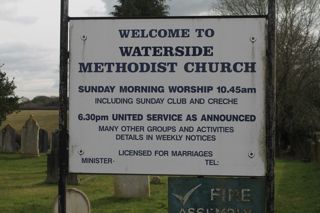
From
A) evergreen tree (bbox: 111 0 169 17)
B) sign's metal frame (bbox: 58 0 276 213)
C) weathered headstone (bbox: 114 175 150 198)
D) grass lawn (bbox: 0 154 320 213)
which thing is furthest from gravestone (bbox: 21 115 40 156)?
sign's metal frame (bbox: 58 0 276 213)

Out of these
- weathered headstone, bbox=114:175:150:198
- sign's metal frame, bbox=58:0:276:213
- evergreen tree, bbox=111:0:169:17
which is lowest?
weathered headstone, bbox=114:175:150:198

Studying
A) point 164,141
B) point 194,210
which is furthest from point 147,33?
point 194,210

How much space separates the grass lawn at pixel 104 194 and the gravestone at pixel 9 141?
8.83 meters

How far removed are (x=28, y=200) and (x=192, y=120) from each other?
7.33m

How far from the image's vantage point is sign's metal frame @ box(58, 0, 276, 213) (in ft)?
18.2

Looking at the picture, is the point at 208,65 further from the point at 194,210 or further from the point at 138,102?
the point at 194,210

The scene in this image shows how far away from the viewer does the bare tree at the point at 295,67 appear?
1535 inches

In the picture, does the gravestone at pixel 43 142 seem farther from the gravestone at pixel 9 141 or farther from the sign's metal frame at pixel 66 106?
the sign's metal frame at pixel 66 106

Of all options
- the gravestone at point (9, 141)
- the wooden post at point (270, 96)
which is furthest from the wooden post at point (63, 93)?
the gravestone at point (9, 141)

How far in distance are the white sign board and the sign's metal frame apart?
6 centimetres

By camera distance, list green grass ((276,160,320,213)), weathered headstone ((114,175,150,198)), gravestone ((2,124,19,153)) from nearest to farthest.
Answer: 1. green grass ((276,160,320,213))
2. weathered headstone ((114,175,150,198))
3. gravestone ((2,124,19,153))

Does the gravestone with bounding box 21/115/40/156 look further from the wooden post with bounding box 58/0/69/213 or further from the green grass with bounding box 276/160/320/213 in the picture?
the wooden post with bounding box 58/0/69/213

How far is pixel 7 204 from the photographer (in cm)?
1145

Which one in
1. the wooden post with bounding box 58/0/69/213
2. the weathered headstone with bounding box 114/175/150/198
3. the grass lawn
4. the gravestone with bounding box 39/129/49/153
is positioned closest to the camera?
the wooden post with bounding box 58/0/69/213
